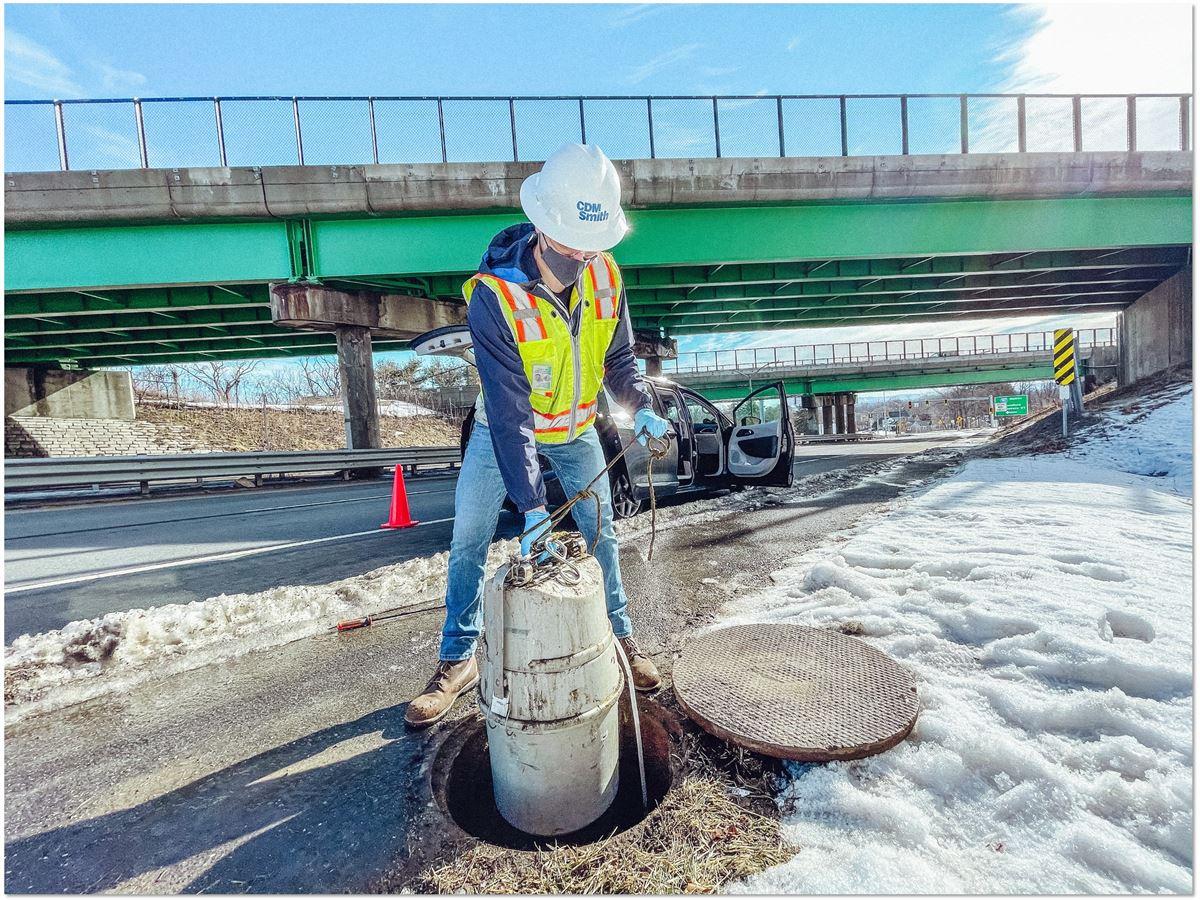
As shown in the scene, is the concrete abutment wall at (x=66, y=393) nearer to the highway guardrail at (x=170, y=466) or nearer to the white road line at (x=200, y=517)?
the highway guardrail at (x=170, y=466)

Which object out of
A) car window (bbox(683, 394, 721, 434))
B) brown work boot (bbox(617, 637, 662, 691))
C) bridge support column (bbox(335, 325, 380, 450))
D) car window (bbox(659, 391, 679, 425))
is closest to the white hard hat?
brown work boot (bbox(617, 637, 662, 691))

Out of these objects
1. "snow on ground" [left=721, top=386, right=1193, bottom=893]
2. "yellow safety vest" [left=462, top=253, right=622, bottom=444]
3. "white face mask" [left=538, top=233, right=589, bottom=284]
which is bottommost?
"snow on ground" [left=721, top=386, right=1193, bottom=893]

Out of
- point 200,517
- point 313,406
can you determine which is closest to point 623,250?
point 200,517

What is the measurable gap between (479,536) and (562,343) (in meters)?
0.93

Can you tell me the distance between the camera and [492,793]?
188 centimetres

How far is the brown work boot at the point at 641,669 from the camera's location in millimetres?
2223

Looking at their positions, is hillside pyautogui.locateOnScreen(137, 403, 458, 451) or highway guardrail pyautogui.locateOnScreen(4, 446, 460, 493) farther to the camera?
hillside pyautogui.locateOnScreen(137, 403, 458, 451)

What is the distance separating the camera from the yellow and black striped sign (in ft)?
36.1

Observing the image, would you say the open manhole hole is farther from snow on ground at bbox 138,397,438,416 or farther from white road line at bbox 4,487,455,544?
snow on ground at bbox 138,397,438,416

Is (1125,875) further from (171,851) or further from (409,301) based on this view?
(409,301)

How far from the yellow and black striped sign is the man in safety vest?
524 inches

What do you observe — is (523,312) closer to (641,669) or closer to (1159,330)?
(641,669)

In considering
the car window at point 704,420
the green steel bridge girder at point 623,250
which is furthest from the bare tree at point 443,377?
the car window at point 704,420

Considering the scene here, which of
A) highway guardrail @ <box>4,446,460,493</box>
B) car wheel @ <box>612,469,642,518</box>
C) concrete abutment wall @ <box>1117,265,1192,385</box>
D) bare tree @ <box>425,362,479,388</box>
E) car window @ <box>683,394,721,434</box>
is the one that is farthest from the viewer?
bare tree @ <box>425,362,479,388</box>
